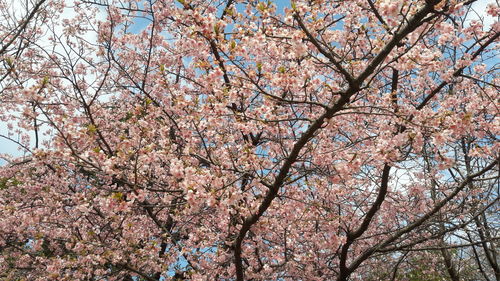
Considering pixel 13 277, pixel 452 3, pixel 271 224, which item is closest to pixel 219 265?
pixel 271 224

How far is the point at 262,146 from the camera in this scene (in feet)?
31.5

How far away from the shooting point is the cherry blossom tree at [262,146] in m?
4.61

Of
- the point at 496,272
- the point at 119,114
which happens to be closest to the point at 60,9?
the point at 119,114

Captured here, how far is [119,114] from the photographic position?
10016 mm

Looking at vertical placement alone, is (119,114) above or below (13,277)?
above

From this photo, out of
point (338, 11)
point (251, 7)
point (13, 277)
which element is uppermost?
point (338, 11)

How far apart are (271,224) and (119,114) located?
207 inches

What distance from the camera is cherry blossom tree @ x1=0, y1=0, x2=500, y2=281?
4.61 m

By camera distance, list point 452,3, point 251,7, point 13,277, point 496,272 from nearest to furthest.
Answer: point 452,3, point 251,7, point 13,277, point 496,272

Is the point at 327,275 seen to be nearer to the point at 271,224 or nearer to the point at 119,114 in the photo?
the point at 271,224

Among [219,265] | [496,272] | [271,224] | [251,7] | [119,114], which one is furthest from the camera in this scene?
[119,114]

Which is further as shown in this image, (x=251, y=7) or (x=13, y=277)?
(x=13, y=277)

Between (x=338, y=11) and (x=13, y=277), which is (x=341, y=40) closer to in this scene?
(x=338, y=11)

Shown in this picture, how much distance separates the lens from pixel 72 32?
9.08 metres
